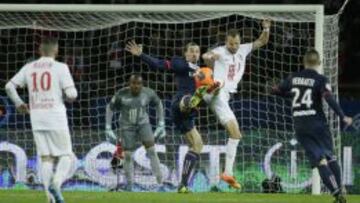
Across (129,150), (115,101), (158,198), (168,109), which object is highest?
(115,101)

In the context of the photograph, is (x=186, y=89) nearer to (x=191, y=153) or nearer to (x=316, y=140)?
(x=191, y=153)

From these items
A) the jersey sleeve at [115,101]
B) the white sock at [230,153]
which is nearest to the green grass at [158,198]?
the white sock at [230,153]

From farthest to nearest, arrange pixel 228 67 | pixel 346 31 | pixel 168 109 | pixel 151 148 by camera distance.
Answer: pixel 346 31 < pixel 168 109 < pixel 151 148 < pixel 228 67

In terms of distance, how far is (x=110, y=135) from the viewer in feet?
52.3

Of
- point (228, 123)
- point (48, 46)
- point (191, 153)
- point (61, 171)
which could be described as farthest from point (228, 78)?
point (61, 171)

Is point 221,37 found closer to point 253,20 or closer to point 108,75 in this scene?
point 253,20

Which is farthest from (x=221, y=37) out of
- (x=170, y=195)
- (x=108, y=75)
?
(x=170, y=195)

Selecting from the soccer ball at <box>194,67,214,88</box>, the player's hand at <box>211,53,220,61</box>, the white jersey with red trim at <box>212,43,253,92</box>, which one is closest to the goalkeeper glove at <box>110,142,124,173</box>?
the white jersey with red trim at <box>212,43,253,92</box>

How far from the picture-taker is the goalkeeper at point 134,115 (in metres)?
15.5

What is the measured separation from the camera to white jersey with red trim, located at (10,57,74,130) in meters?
10.1

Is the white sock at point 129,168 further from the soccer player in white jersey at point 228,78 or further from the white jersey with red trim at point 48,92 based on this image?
the white jersey with red trim at point 48,92

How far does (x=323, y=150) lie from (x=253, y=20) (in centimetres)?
564

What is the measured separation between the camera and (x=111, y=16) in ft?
52.6

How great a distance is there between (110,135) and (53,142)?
5747 millimetres
